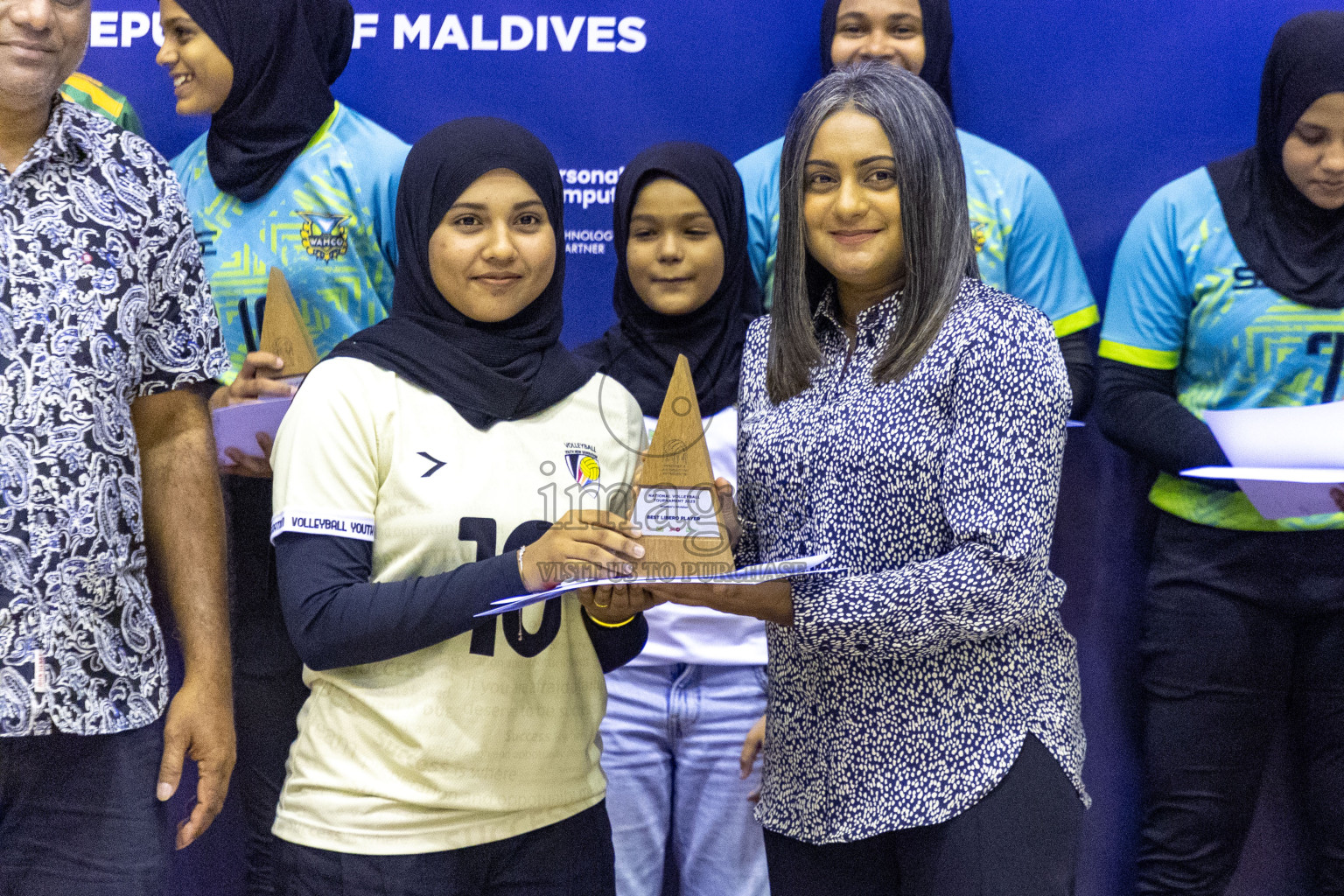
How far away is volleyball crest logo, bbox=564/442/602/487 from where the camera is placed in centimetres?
168

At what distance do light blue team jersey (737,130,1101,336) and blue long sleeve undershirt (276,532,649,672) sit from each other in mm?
1289

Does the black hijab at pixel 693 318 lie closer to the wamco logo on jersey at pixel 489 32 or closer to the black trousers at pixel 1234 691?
the wamco logo on jersey at pixel 489 32

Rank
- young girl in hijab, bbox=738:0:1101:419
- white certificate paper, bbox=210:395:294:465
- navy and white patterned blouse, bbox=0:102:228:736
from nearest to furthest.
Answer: navy and white patterned blouse, bbox=0:102:228:736, white certificate paper, bbox=210:395:294:465, young girl in hijab, bbox=738:0:1101:419

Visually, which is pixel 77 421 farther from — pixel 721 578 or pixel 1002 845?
pixel 1002 845

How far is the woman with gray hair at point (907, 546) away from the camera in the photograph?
1479mm

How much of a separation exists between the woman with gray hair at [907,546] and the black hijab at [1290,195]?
50.0 inches

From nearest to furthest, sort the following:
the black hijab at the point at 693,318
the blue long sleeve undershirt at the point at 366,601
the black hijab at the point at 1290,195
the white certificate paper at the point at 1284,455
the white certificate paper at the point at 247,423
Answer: the blue long sleeve undershirt at the point at 366,601 → the white certificate paper at the point at 1284,455 → the white certificate paper at the point at 247,423 → the black hijab at the point at 693,318 → the black hijab at the point at 1290,195

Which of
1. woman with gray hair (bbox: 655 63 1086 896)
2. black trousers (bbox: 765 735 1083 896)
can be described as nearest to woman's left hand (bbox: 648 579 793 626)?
woman with gray hair (bbox: 655 63 1086 896)

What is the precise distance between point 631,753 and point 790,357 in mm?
977

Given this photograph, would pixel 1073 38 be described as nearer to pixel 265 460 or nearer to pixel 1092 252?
pixel 1092 252

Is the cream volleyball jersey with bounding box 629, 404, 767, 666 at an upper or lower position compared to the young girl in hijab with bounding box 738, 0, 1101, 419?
lower

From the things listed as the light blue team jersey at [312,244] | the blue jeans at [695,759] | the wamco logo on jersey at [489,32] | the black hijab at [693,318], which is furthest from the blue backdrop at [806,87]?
the blue jeans at [695,759]

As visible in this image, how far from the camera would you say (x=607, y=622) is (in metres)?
1.72

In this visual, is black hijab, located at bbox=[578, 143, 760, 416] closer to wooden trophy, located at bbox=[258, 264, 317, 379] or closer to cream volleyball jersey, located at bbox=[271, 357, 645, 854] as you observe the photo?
wooden trophy, located at bbox=[258, 264, 317, 379]
